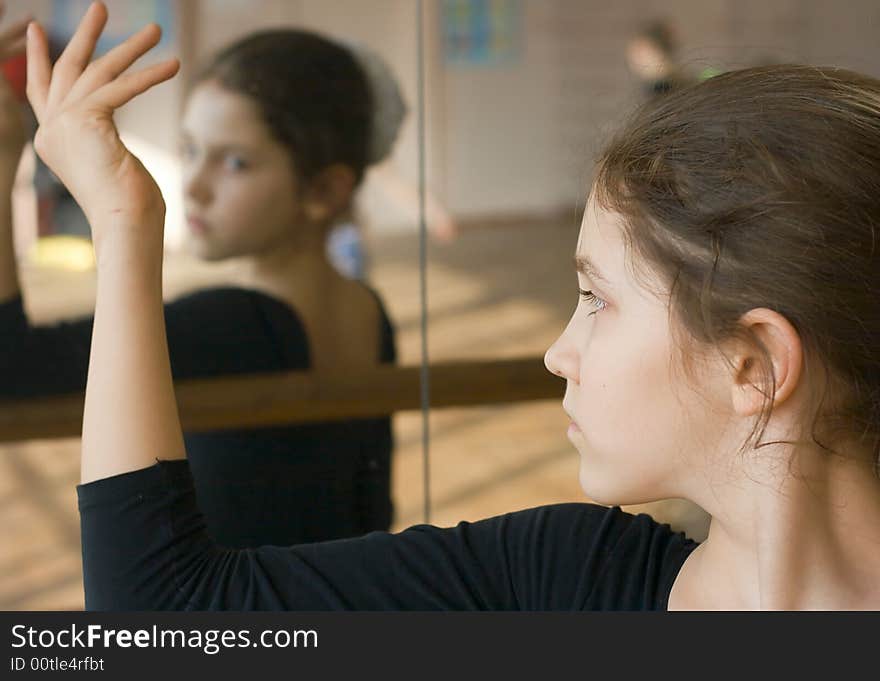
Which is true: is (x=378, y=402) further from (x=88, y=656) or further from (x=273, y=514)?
(x=88, y=656)

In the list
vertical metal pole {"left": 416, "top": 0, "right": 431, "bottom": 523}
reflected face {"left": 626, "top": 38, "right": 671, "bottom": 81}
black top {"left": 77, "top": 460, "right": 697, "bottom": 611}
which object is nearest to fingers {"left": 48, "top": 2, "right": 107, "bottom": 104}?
black top {"left": 77, "top": 460, "right": 697, "bottom": 611}

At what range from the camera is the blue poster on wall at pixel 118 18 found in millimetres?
1135

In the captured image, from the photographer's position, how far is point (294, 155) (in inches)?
47.7

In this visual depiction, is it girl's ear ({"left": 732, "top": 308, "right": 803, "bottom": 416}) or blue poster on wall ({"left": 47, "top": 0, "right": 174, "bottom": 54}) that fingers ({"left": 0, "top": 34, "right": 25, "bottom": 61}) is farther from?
girl's ear ({"left": 732, "top": 308, "right": 803, "bottom": 416})

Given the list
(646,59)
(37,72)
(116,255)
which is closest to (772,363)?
(116,255)

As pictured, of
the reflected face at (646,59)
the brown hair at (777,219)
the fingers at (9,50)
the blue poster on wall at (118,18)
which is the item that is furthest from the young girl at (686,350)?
the reflected face at (646,59)

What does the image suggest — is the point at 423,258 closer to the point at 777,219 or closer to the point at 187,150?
the point at 187,150

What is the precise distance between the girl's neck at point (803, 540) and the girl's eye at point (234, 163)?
2.11ft

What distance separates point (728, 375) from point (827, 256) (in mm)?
88

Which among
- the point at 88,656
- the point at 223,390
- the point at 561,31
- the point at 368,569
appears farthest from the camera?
the point at 561,31

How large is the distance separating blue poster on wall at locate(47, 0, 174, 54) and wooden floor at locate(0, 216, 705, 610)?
0.22m

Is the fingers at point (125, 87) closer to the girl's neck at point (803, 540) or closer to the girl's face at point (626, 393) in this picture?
the girl's face at point (626, 393)

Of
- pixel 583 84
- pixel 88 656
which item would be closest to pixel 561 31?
pixel 583 84

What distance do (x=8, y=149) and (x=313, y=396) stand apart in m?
0.39
